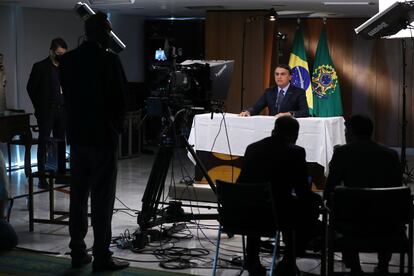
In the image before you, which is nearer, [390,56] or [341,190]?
[341,190]

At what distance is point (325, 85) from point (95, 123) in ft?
24.1

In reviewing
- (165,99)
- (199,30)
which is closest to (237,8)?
(199,30)

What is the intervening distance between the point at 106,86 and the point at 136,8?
624 centimetres

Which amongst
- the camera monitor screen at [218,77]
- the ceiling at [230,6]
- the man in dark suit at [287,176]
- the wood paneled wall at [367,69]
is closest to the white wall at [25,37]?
the ceiling at [230,6]

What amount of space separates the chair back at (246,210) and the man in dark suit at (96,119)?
813 mm

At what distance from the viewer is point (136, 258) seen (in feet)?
16.3

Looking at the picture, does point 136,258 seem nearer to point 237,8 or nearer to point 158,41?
point 237,8

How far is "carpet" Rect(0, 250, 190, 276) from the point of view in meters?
4.54

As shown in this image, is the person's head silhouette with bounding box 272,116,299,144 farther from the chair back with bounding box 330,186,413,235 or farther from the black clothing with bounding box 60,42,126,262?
the black clothing with bounding box 60,42,126,262

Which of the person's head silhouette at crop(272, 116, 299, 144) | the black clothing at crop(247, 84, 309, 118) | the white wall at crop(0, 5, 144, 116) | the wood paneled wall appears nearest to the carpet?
the person's head silhouette at crop(272, 116, 299, 144)

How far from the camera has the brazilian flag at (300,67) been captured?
1080 cm

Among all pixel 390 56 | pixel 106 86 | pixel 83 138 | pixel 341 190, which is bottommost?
pixel 341 190

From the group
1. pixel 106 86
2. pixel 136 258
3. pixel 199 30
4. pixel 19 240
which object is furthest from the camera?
pixel 199 30

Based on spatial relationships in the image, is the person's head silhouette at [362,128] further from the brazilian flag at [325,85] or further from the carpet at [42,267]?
the brazilian flag at [325,85]
